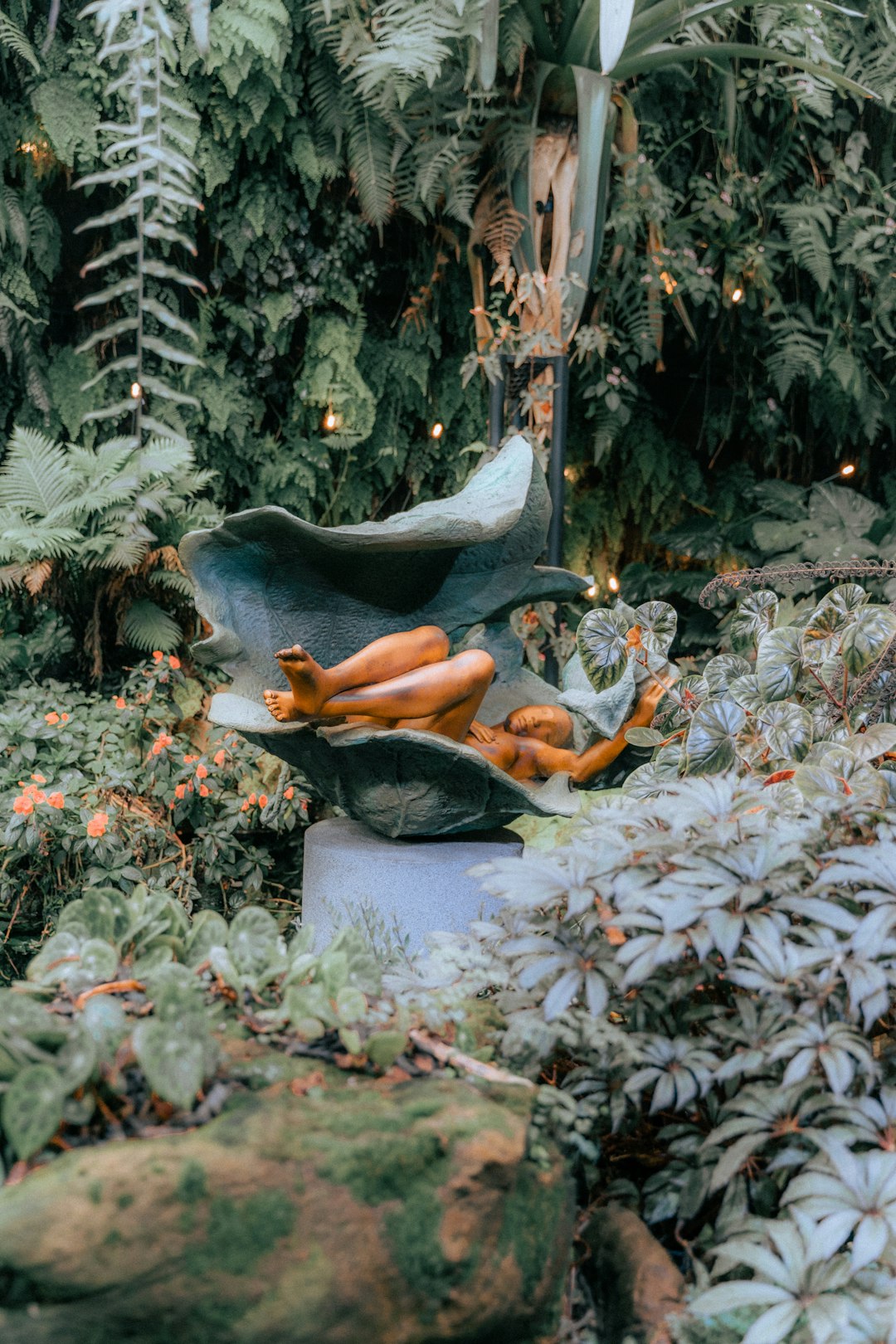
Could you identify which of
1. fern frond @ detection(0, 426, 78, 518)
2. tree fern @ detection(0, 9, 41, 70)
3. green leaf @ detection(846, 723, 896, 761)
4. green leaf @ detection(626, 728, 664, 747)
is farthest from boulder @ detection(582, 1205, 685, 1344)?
tree fern @ detection(0, 9, 41, 70)

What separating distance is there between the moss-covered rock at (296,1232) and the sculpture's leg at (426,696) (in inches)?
58.1

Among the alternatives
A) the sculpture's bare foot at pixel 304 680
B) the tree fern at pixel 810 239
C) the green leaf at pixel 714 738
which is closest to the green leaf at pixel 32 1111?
the sculpture's bare foot at pixel 304 680

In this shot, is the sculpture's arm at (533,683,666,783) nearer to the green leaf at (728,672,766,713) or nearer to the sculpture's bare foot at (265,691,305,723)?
the green leaf at (728,672,766,713)

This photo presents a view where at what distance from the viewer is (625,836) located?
2.01m

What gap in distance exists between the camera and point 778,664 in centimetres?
252

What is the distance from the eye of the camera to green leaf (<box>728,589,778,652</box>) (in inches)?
112

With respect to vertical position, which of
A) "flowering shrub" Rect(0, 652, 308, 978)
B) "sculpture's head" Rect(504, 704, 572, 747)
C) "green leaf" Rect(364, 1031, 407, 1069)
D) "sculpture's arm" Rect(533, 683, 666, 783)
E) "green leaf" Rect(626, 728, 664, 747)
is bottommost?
"flowering shrub" Rect(0, 652, 308, 978)

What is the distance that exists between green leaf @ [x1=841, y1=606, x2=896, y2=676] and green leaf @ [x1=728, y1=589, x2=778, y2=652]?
0.45 meters

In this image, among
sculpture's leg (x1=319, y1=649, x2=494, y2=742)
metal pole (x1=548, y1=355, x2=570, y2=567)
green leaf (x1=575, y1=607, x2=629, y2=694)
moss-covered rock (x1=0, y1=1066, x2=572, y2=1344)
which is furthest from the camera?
metal pole (x1=548, y1=355, x2=570, y2=567)

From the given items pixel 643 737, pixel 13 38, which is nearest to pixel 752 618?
pixel 643 737

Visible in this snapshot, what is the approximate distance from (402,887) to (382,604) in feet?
2.56

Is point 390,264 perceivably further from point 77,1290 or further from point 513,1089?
point 77,1290

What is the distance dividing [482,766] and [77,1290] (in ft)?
5.86

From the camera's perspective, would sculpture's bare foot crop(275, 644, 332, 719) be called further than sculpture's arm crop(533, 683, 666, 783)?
No
